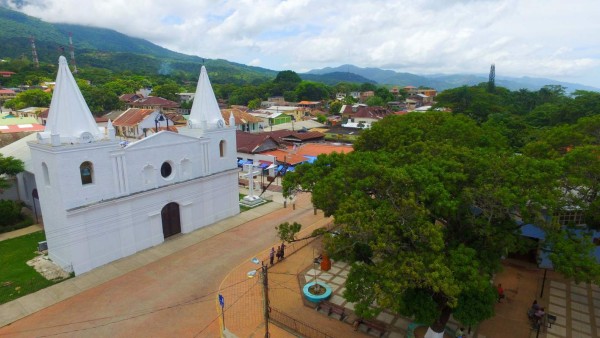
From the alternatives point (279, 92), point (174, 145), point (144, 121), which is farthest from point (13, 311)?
point (279, 92)

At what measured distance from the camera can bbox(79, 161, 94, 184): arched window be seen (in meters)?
20.0

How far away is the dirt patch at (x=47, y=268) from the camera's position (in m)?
19.5

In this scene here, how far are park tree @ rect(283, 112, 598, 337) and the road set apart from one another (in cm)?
775

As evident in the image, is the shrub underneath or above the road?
above

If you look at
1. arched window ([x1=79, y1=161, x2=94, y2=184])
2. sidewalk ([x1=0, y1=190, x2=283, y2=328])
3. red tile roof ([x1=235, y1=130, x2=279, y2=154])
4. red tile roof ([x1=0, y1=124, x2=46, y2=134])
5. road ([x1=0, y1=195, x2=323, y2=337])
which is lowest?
road ([x1=0, y1=195, x2=323, y2=337])

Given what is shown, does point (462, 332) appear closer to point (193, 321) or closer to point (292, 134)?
point (193, 321)

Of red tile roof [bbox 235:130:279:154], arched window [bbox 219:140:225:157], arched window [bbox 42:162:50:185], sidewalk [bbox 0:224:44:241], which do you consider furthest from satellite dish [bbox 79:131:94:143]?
red tile roof [bbox 235:130:279:154]

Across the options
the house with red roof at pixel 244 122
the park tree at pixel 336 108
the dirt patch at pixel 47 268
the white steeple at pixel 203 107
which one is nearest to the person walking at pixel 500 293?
the white steeple at pixel 203 107

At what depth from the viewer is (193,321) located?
16.0 metres

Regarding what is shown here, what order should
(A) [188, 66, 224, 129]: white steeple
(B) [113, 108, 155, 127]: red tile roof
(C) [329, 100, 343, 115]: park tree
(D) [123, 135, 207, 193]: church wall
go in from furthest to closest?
1. (C) [329, 100, 343, 115]: park tree
2. (B) [113, 108, 155, 127]: red tile roof
3. (A) [188, 66, 224, 129]: white steeple
4. (D) [123, 135, 207, 193]: church wall

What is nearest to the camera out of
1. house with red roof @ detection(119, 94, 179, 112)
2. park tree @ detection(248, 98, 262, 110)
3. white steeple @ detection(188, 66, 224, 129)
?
white steeple @ detection(188, 66, 224, 129)

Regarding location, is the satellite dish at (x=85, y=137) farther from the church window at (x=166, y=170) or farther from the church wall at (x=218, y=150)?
the church wall at (x=218, y=150)

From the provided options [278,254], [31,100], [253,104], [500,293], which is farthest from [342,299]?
[253,104]

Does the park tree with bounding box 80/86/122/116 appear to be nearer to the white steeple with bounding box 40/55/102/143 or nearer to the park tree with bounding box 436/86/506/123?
the white steeple with bounding box 40/55/102/143
